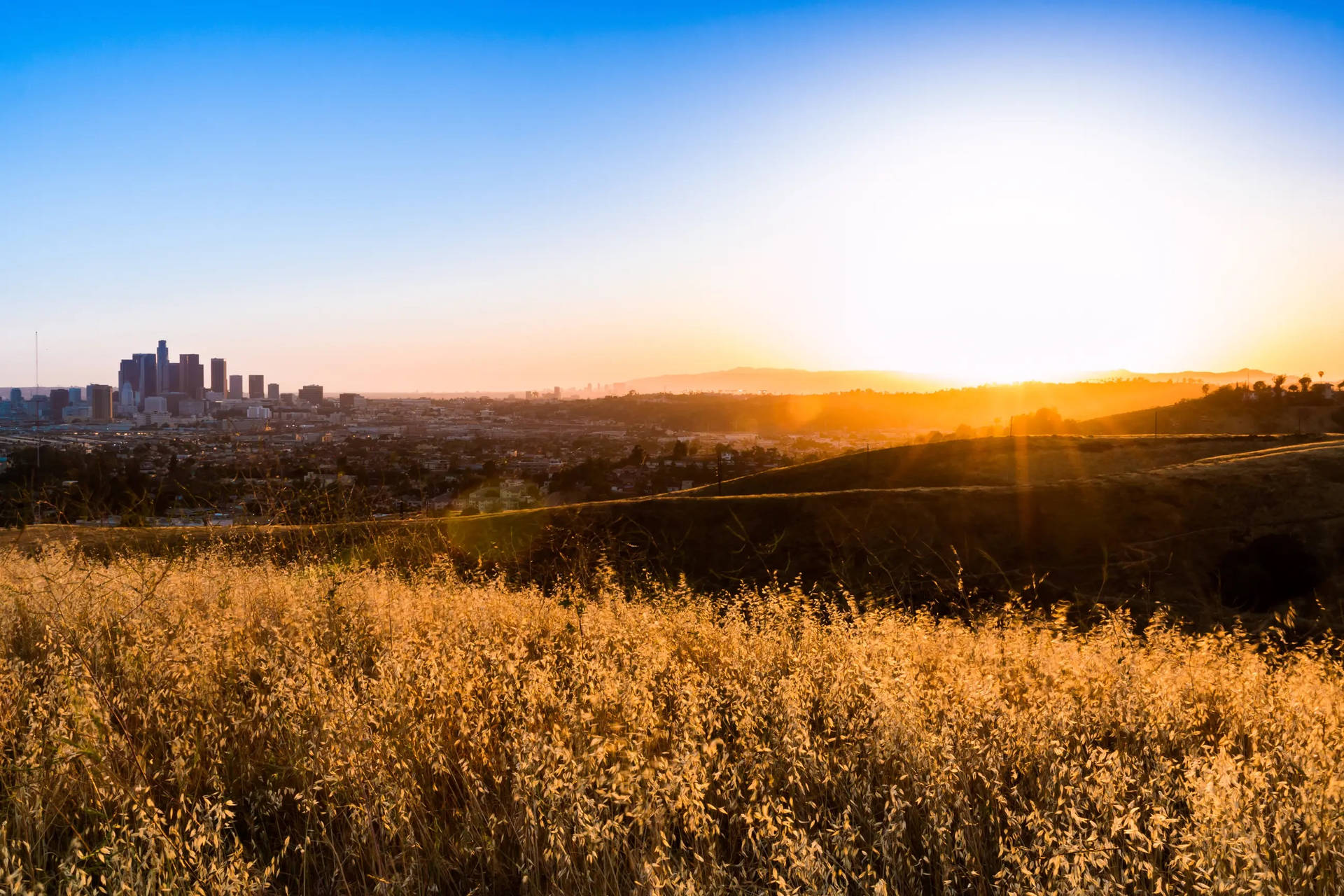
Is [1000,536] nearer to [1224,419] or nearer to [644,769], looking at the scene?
[644,769]

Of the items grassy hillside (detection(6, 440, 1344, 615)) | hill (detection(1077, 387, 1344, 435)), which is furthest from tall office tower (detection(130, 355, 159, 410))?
hill (detection(1077, 387, 1344, 435))

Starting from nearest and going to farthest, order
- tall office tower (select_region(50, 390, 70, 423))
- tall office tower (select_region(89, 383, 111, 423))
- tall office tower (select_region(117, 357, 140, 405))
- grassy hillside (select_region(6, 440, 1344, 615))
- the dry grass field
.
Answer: the dry grass field, grassy hillside (select_region(6, 440, 1344, 615)), tall office tower (select_region(50, 390, 70, 423)), tall office tower (select_region(89, 383, 111, 423)), tall office tower (select_region(117, 357, 140, 405))

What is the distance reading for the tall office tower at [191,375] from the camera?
7287 cm

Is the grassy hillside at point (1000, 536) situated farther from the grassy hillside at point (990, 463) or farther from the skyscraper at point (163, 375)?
the skyscraper at point (163, 375)

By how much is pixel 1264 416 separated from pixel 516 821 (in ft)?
362

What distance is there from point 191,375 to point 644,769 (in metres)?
93.4

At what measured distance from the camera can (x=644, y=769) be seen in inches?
118

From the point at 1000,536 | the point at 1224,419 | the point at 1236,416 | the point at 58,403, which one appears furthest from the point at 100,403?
the point at 1236,416

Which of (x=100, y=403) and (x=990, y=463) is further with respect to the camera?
(x=100, y=403)

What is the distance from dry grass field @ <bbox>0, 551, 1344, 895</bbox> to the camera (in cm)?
258

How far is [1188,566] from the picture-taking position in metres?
23.1

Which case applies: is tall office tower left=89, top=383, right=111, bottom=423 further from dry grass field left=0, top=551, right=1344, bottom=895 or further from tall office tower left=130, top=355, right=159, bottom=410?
dry grass field left=0, top=551, right=1344, bottom=895

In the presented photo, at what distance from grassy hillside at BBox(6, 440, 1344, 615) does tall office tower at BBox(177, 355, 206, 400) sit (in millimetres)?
60635

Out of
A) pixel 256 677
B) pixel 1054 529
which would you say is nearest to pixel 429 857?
pixel 256 677
